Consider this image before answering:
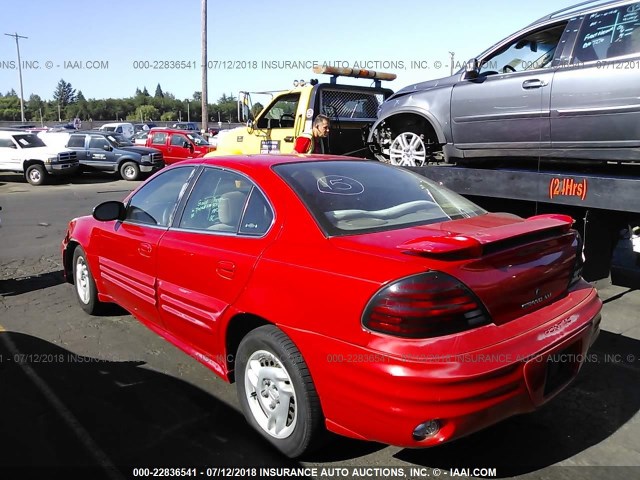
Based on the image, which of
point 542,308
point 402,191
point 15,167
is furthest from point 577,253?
point 15,167

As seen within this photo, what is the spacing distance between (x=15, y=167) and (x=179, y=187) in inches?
677

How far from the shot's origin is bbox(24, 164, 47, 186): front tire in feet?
58.3

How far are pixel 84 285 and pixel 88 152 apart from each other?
650 inches

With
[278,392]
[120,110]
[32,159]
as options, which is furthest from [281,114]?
[120,110]

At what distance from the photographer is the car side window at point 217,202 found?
3146 mm

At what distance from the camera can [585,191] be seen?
428 cm

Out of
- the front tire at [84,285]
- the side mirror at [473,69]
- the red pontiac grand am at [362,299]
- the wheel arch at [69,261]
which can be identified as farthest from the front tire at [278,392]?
the side mirror at [473,69]

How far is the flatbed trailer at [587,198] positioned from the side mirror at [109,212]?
9.90 feet

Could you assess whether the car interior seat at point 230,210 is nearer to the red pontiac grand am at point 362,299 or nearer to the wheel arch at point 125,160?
the red pontiac grand am at point 362,299

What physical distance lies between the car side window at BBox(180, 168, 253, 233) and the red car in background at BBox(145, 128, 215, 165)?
697 inches

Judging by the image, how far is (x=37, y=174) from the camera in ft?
58.4

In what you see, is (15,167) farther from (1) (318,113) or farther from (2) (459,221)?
(2) (459,221)

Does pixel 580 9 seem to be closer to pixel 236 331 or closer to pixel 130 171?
pixel 236 331

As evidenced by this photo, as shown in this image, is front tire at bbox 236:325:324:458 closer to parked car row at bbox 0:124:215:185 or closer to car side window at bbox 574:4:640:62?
car side window at bbox 574:4:640:62
